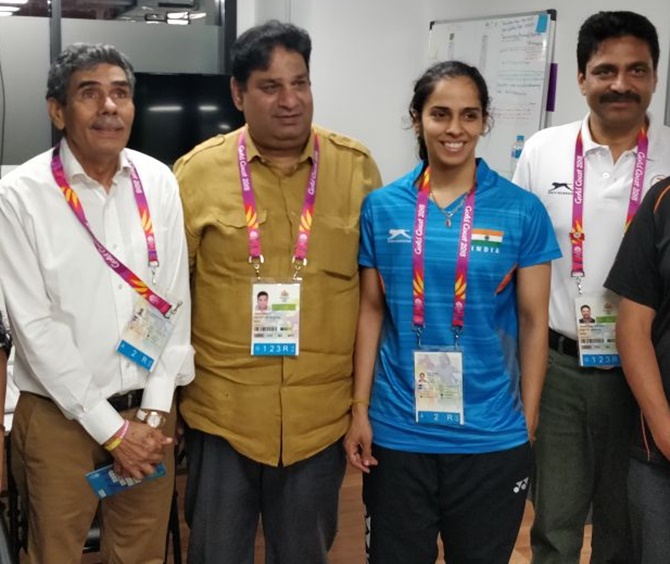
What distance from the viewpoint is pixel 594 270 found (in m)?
2.18

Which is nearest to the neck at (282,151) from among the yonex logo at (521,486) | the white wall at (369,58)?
the yonex logo at (521,486)

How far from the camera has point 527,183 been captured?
235 centimetres

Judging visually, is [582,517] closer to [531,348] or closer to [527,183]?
[531,348]

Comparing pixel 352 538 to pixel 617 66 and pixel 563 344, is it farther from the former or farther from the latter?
pixel 617 66

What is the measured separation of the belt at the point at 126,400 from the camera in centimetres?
198

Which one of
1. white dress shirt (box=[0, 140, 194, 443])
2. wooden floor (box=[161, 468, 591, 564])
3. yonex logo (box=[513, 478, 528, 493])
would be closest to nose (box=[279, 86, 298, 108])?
white dress shirt (box=[0, 140, 194, 443])

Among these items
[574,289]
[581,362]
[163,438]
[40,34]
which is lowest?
[163,438]

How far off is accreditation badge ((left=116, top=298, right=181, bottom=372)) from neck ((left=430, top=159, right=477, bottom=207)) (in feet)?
2.47

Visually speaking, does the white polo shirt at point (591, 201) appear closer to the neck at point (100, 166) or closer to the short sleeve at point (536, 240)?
the short sleeve at point (536, 240)

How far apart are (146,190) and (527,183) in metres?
1.08

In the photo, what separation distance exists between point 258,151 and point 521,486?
108cm

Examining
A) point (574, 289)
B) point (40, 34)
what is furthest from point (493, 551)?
point (40, 34)

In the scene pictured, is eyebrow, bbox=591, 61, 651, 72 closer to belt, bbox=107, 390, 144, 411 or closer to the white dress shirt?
the white dress shirt

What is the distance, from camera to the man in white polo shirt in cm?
217
